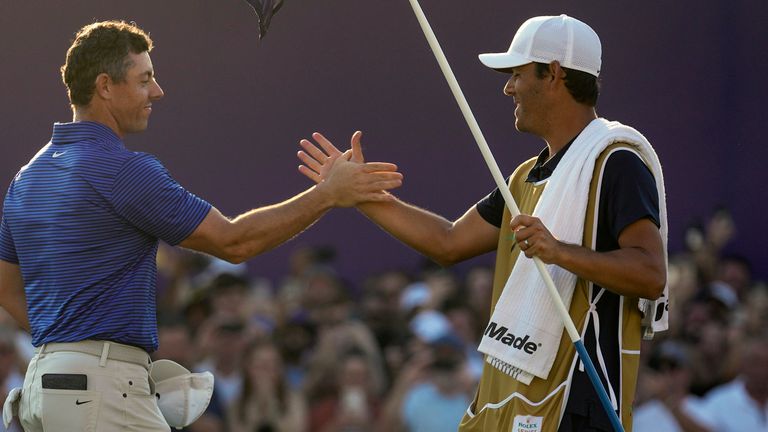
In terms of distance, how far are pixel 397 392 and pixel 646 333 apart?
380cm

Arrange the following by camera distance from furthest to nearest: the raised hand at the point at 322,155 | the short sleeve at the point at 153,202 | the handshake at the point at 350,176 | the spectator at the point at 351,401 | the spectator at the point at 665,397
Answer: the spectator at the point at 665,397 → the spectator at the point at 351,401 → the raised hand at the point at 322,155 → the handshake at the point at 350,176 → the short sleeve at the point at 153,202

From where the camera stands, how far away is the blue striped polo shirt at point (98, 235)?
14.7 feet

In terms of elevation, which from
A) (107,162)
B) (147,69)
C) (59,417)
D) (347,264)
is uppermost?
(147,69)

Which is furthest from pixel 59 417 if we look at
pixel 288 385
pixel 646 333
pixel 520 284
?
pixel 288 385

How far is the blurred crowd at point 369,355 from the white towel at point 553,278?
3515 millimetres

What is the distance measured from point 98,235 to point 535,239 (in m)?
1.43

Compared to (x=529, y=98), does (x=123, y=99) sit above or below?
below

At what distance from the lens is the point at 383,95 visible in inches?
488

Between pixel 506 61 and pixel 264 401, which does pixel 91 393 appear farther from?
pixel 264 401

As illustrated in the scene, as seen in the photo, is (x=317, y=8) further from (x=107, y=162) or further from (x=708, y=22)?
(x=107, y=162)

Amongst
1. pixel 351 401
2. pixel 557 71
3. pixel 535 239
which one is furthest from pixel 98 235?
pixel 351 401

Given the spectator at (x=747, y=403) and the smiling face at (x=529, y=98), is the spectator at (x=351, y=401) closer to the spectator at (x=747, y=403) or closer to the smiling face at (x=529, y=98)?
the spectator at (x=747, y=403)

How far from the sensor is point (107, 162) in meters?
4.52

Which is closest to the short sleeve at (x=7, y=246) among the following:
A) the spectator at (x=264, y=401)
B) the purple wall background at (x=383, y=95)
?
the spectator at (x=264, y=401)
